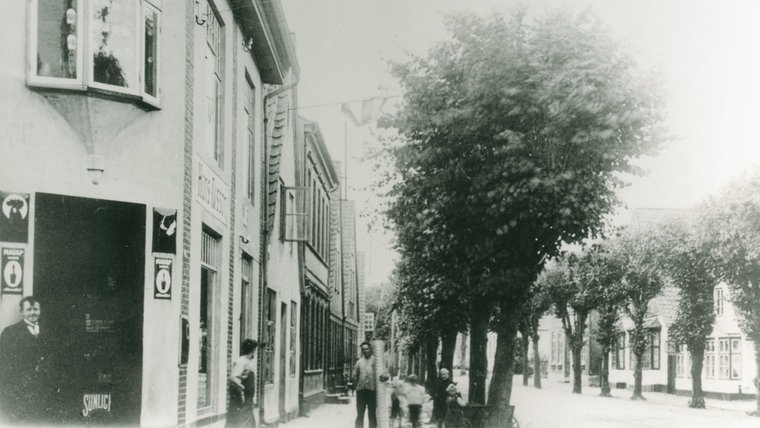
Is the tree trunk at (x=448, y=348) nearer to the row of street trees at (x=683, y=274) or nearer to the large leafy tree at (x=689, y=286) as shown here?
the row of street trees at (x=683, y=274)

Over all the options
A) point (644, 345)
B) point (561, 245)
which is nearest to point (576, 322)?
point (644, 345)

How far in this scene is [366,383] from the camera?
15672 mm

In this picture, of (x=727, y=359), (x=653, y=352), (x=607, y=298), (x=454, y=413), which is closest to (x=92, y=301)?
(x=454, y=413)

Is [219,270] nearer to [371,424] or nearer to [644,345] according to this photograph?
→ [371,424]

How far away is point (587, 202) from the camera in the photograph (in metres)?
17.5

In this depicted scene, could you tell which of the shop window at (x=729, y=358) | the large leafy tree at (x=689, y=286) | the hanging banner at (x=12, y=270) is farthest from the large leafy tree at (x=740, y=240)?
the hanging banner at (x=12, y=270)

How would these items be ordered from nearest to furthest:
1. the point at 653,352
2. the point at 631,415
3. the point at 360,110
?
the point at 360,110 → the point at 631,415 → the point at 653,352

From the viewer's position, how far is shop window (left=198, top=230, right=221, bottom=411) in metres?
12.3

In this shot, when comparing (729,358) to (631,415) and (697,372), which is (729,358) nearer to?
(697,372)

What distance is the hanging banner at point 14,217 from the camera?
856cm

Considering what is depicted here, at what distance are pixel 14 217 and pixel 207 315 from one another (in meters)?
4.37

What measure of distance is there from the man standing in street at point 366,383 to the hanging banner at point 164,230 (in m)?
6.06

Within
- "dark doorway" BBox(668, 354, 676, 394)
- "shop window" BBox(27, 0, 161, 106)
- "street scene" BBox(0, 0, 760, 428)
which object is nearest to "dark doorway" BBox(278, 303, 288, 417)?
"street scene" BBox(0, 0, 760, 428)

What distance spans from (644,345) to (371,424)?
27302 mm
